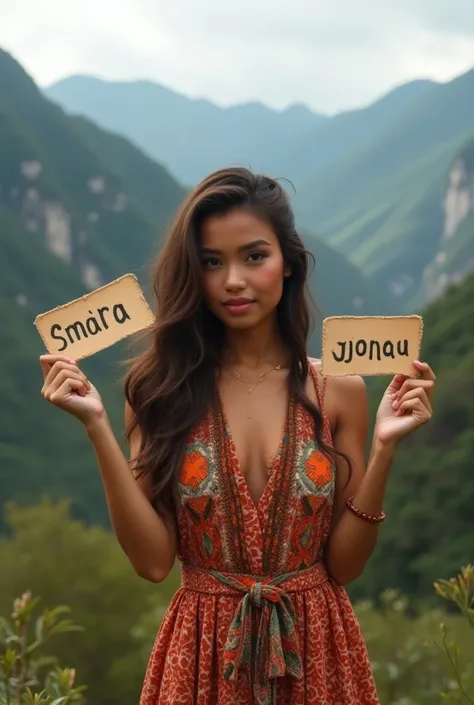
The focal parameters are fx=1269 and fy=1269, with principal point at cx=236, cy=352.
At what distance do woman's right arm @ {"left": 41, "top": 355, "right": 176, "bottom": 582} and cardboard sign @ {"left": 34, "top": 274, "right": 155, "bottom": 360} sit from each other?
0.08 meters

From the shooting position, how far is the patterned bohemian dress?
320cm

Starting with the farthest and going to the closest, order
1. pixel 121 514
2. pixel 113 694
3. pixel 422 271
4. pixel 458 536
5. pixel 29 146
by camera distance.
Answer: pixel 422 271, pixel 29 146, pixel 458 536, pixel 113 694, pixel 121 514

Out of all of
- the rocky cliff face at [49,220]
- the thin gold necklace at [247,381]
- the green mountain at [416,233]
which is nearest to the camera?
the thin gold necklace at [247,381]

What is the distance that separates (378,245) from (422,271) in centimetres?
1576

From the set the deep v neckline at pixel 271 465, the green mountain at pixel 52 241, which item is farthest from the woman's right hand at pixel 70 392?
the green mountain at pixel 52 241

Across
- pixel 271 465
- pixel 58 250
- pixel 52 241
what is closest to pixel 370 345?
pixel 271 465

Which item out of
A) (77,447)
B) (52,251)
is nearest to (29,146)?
(52,251)

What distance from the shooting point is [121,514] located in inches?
126

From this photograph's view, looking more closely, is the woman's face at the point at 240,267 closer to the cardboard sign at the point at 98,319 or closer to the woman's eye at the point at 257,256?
the woman's eye at the point at 257,256

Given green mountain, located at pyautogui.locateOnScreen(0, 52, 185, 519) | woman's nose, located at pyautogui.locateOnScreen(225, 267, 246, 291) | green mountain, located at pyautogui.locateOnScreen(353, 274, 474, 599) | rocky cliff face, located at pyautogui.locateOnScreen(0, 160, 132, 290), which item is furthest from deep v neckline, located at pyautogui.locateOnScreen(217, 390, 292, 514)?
rocky cliff face, located at pyautogui.locateOnScreen(0, 160, 132, 290)

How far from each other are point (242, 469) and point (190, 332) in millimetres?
402

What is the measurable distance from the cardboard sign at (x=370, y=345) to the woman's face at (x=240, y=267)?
187 millimetres

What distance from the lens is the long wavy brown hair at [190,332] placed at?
3297 millimetres

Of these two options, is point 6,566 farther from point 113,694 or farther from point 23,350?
point 23,350
